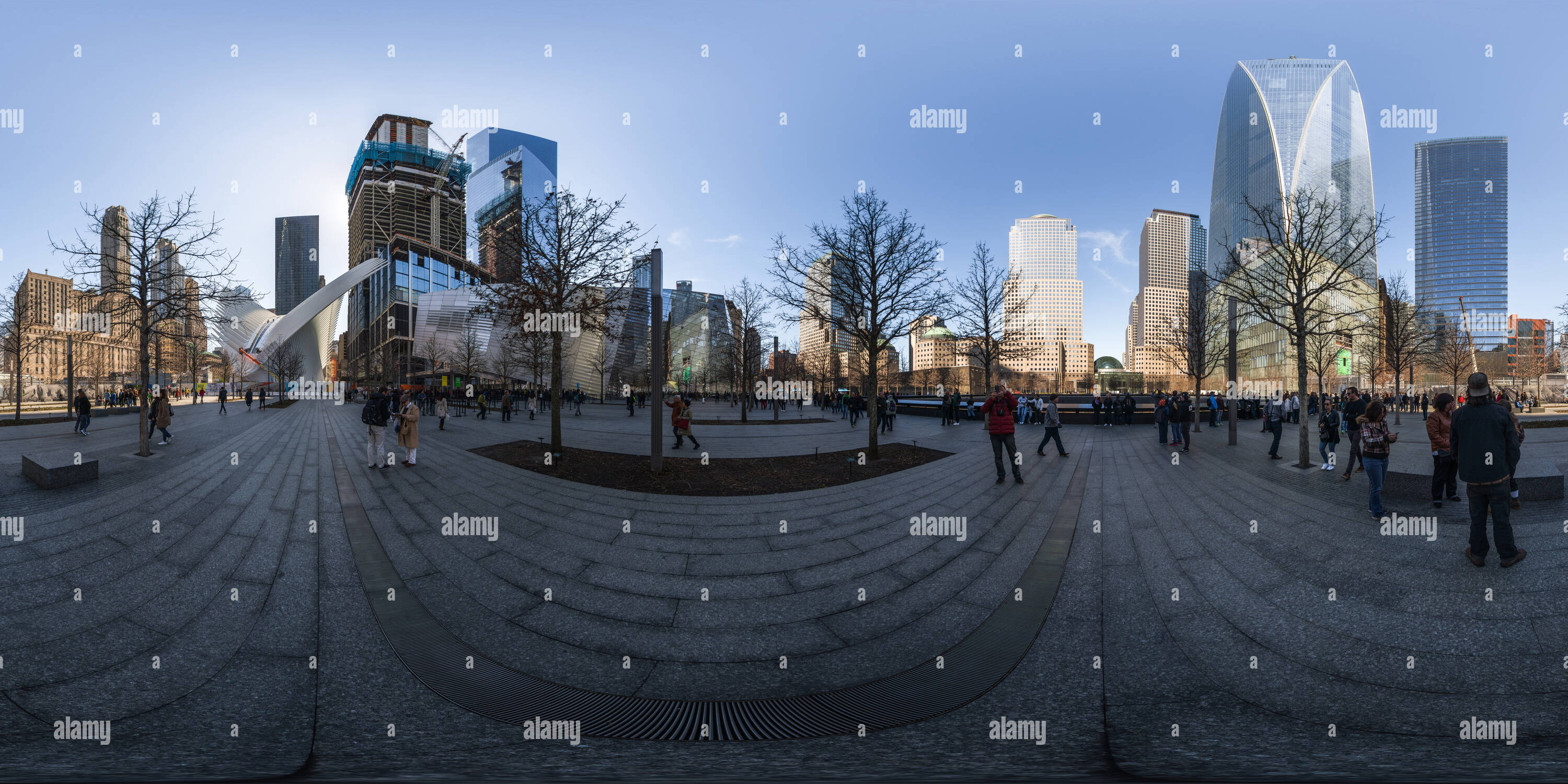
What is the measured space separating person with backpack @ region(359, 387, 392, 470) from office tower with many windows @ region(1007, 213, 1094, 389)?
2691 inches

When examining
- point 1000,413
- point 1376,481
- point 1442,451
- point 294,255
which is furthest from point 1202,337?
point 294,255

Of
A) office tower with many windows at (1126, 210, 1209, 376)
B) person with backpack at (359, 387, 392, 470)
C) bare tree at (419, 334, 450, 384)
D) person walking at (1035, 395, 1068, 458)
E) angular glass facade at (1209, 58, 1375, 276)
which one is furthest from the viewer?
office tower with many windows at (1126, 210, 1209, 376)

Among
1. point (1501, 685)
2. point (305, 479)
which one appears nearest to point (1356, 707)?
point (1501, 685)

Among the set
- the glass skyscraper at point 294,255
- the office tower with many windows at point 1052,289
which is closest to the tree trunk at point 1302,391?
the office tower with many windows at point 1052,289

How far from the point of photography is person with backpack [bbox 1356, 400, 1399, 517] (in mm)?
7258

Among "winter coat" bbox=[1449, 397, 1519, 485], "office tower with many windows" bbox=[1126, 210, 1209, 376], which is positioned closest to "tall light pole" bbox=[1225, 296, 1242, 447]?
"winter coat" bbox=[1449, 397, 1519, 485]

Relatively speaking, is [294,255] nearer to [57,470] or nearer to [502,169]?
[502,169]

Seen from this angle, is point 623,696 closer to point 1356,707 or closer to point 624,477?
point 1356,707

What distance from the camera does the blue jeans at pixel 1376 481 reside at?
283 inches

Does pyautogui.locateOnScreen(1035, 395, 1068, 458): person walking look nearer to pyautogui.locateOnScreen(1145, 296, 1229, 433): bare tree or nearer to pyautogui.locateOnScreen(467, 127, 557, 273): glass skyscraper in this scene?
pyautogui.locateOnScreen(1145, 296, 1229, 433): bare tree

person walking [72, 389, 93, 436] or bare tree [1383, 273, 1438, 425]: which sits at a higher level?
bare tree [1383, 273, 1438, 425]

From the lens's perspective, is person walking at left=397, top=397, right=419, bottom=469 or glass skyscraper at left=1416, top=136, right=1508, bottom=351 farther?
glass skyscraper at left=1416, top=136, right=1508, bottom=351

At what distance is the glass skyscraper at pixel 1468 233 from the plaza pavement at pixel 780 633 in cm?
14654

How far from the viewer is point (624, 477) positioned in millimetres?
10203
